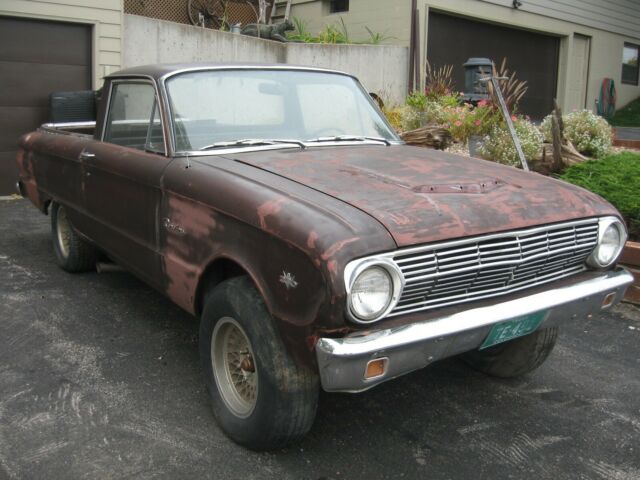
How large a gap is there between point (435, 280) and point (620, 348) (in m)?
2.29

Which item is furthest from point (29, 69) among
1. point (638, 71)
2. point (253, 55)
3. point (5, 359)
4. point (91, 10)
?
point (638, 71)

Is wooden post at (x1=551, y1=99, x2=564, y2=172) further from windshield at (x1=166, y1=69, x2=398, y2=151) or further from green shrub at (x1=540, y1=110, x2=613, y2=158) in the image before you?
windshield at (x1=166, y1=69, x2=398, y2=151)

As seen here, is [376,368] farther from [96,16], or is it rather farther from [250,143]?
[96,16]

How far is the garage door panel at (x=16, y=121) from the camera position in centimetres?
899

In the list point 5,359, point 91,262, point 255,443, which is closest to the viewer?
point 255,443

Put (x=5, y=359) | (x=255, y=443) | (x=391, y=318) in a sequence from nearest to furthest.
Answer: (x=391, y=318), (x=255, y=443), (x=5, y=359)

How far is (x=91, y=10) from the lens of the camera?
30.4 feet

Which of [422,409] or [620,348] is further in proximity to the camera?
[620,348]

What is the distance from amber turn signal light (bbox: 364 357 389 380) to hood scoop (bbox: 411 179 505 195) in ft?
2.82

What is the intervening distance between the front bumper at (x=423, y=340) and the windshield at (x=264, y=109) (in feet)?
5.30

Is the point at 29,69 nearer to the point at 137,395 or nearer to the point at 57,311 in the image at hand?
the point at 57,311

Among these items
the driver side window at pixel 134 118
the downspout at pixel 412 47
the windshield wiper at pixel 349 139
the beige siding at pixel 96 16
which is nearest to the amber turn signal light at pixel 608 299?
the windshield wiper at pixel 349 139

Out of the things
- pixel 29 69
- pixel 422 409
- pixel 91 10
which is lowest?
pixel 422 409

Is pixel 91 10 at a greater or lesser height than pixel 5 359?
greater
